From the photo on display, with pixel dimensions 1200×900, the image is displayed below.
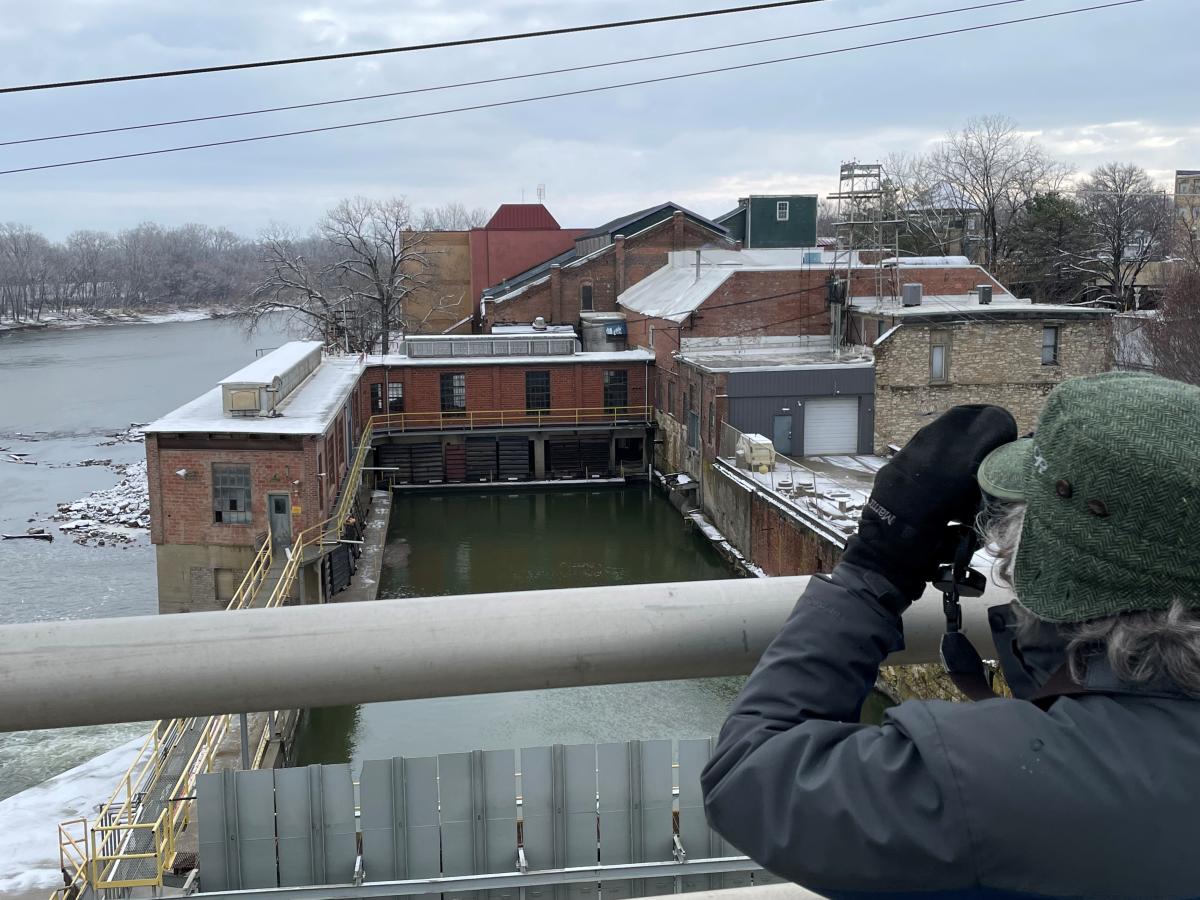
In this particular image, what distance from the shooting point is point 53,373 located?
175 feet

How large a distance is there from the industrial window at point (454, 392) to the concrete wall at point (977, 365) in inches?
448

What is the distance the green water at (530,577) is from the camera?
512 inches

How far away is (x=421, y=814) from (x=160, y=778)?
8.02 metres

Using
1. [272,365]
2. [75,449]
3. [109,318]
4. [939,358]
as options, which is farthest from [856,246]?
[109,318]

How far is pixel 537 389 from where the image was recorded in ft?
98.3

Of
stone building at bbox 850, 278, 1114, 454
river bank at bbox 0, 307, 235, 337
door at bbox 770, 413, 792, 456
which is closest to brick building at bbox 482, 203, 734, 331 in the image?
stone building at bbox 850, 278, 1114, 454

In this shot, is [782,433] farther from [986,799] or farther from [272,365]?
[986,799]

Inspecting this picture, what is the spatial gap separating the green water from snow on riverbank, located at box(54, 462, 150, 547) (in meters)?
6.13

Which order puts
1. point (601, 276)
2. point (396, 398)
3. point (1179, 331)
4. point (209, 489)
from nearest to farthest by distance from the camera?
point (209, 489) → point (1179, 331) → point (396, 398) → point (601, 276)

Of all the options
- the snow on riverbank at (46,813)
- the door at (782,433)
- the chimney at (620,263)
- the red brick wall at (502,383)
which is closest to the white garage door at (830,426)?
the door at (782,433)

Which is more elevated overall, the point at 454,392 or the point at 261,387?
the point at 261,387

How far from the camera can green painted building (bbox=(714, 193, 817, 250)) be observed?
4031 centimetres

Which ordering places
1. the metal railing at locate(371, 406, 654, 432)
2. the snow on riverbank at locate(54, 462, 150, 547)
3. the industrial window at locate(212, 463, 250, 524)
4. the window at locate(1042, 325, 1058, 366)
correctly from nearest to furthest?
1. the industrial window at locate(212, 463, 250, 524)
2. the window at locate(1042, 325, 1058, 366)
3. the snow on riverbank at locate(54, 462, 150, 547)
4. the metal railing at locate(371, 406, 654, 432)

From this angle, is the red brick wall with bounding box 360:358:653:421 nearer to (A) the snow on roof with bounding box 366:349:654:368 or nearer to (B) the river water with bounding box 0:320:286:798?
(A) the snow on roof with bounding box 366:349:654:368
